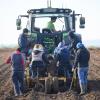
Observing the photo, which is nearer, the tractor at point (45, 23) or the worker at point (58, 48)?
the worker at point (58, 48)

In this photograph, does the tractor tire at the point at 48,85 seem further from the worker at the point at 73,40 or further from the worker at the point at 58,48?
the worker at the point at 73,40

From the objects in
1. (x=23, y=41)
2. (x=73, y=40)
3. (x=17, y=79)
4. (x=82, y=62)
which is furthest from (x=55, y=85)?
(x=23, y=41)

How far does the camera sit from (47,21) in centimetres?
1944

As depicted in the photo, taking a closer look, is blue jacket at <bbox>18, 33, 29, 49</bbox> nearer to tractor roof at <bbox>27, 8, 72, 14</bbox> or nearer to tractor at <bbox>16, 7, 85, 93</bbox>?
tractor at <bbox>16, 7, 85, 93</bbox>

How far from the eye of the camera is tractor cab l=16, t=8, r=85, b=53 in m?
19.1

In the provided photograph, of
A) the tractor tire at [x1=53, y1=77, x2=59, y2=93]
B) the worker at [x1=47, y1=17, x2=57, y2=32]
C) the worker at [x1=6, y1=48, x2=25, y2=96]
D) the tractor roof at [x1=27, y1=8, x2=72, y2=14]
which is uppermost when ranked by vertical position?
the tractor roof at [x1=27, y1=8, x2=72, y2=14]

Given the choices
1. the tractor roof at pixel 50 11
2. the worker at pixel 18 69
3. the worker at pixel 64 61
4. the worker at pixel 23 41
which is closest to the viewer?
the worker at pixel 18 69

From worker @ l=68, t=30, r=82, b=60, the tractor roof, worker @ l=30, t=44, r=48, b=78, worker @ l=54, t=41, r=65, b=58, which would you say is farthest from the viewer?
the tractor roof

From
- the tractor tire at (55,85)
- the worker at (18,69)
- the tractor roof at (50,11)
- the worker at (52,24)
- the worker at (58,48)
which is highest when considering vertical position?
the tractor roof at (50,11)

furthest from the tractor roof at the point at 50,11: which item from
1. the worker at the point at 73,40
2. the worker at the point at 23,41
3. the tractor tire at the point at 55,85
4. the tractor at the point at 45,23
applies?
the tractor tire at the point at 55,85

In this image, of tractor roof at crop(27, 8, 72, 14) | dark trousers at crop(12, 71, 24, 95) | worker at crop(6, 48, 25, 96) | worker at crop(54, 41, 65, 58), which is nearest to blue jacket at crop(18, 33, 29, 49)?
tractor roof at crop(27, 8, 72, 14)

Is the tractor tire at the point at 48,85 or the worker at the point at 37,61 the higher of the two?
the worker at the point at 37,61

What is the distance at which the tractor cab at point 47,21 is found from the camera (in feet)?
62.6

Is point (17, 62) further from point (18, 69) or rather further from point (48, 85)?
point (48, 85)
